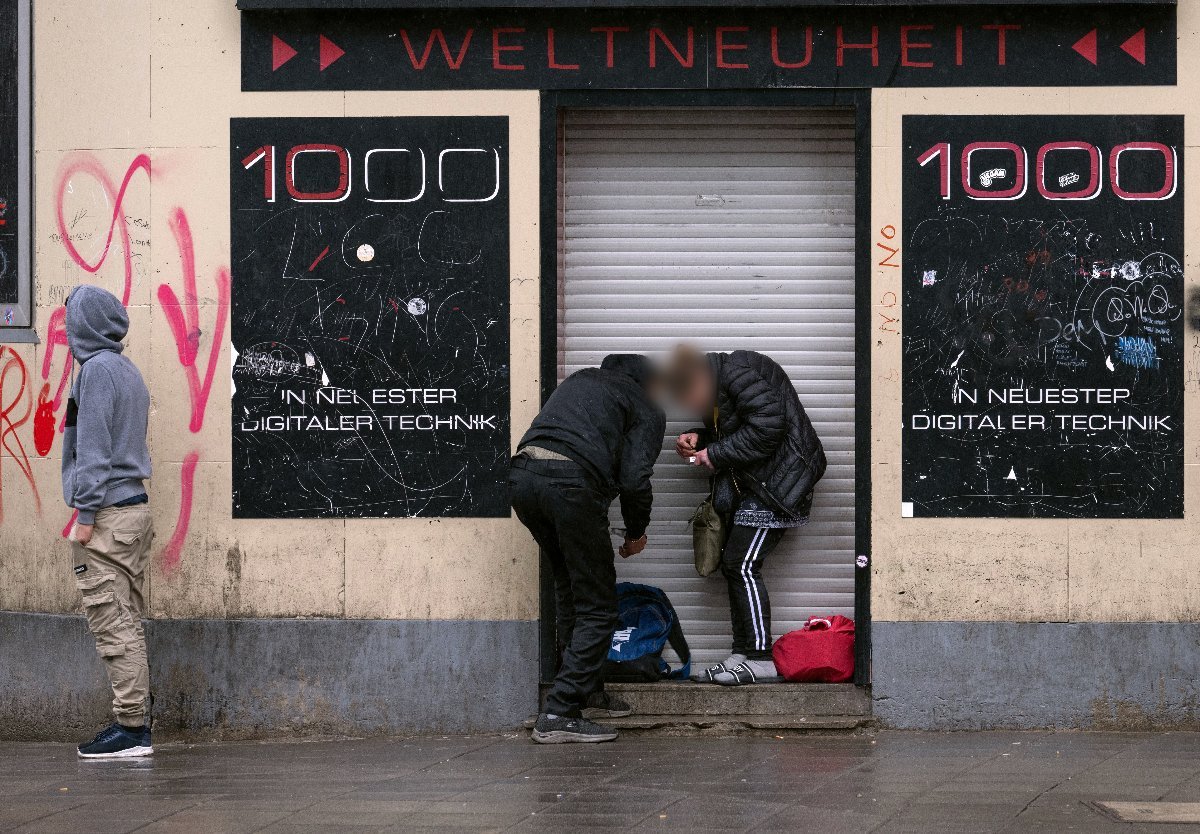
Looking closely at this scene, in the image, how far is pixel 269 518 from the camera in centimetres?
769

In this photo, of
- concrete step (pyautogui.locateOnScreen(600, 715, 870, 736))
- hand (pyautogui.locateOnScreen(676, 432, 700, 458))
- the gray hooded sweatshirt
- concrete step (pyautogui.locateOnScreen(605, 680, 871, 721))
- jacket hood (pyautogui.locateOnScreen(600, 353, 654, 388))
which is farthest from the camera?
hand (pyautogui.locateOnScreen(676, 432, 700, 458))

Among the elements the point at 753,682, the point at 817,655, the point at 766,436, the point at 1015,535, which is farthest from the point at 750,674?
the point at 1015,535

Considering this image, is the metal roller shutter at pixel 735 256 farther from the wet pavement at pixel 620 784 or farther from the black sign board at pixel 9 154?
the black sign board at pixel 9 154

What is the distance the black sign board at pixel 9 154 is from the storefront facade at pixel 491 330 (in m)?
0.06

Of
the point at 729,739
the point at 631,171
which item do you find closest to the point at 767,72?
the point at 631,171

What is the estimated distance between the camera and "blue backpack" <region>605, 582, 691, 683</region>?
7.72m

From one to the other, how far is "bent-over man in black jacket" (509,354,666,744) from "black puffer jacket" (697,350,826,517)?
0.49 meters

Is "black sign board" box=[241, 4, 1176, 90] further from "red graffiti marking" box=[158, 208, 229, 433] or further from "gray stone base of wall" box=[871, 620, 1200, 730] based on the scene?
"gray stone base of wall" box=[871, 620, 1200, 730]

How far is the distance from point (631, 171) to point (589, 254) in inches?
19.3

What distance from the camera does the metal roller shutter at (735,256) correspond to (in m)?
7.90

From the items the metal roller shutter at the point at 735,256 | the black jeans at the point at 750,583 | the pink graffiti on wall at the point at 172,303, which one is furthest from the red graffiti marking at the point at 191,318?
the black jeans at the point at 750,583

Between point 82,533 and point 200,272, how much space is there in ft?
4.96

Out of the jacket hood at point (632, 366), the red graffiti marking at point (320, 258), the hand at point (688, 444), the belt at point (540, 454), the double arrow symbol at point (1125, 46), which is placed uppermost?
the double arrow symbol at point (1125, 46)

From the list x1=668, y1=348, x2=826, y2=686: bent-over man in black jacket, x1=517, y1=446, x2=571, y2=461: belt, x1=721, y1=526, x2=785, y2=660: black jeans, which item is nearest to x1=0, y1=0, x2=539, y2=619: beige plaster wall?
x1=517, y1=446, x2=571, y2=461: belt
